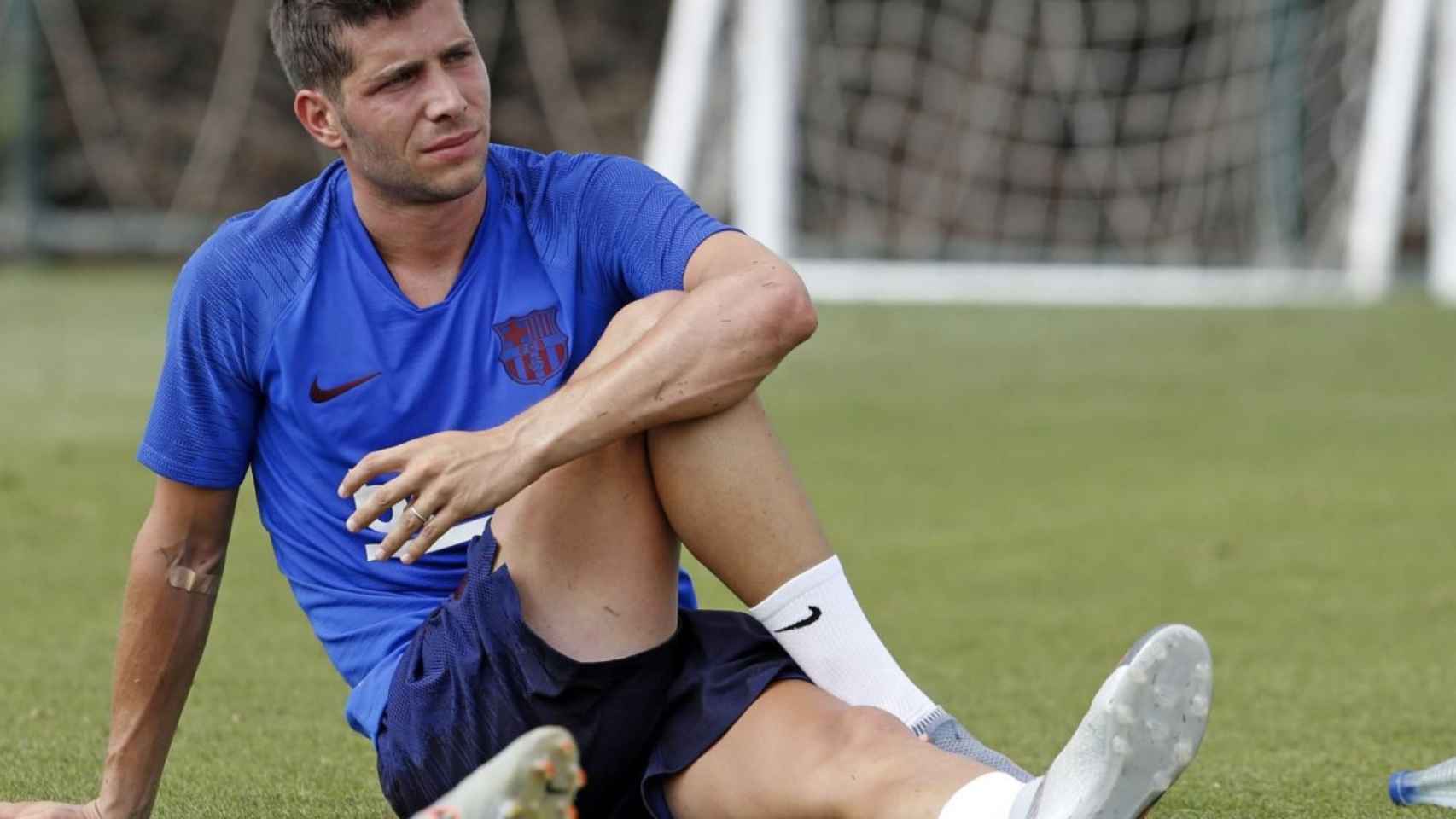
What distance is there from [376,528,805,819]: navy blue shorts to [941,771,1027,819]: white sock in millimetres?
385

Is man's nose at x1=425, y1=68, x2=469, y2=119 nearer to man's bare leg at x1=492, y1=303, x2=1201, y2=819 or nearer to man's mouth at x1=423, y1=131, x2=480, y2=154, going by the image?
man's mouth at x1=423, y1=131, x2=480, y2=154

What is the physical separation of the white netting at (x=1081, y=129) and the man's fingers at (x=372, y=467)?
1113cm

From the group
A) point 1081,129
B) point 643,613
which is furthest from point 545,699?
point 1081,129

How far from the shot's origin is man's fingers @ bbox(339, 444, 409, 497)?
2584 millimetres

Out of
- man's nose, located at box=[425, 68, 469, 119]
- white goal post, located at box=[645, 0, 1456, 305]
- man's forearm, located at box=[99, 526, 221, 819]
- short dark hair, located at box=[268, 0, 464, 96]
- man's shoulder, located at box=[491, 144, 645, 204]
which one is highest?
short dark hair, located at box=[268, 0, 464, 96]

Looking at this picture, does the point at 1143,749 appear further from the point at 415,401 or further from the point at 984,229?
the point at 984,229

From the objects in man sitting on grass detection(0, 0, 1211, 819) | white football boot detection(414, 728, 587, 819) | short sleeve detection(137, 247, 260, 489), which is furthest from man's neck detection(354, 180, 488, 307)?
white football boot detection(414, 728, 587, 819)

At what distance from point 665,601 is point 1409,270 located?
13349 mm

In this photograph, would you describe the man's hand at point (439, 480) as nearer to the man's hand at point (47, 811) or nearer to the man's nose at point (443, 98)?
the man's nose at point (443, 98)

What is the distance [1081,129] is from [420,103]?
1200 centimetres

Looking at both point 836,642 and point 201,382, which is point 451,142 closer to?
point 201,382

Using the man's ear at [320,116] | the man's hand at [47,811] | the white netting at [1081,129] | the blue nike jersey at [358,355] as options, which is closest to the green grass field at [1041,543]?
the man's hand at [47,811]

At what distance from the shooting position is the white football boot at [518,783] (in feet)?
7.22

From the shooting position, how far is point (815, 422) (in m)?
8.62
